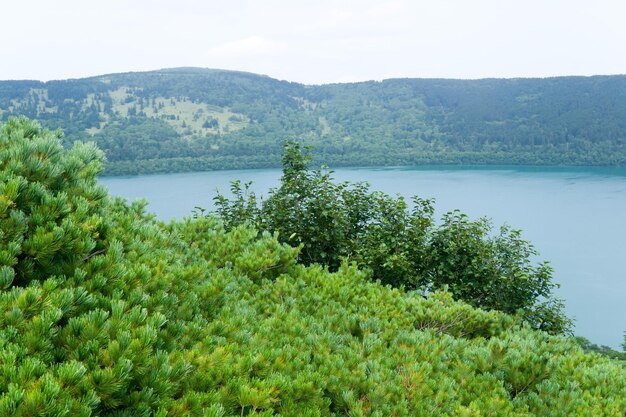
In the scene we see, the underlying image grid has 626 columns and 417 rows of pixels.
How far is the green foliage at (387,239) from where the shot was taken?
14312 millimetres

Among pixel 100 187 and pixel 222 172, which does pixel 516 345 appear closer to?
pixel 100 187

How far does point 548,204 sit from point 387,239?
274ft

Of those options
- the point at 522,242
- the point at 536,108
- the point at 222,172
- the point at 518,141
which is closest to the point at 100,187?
the point at 522,242

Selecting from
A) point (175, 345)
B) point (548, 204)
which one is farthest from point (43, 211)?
point (548, 204)

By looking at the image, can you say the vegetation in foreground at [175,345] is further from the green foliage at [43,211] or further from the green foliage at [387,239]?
the green foliage at [387,239]

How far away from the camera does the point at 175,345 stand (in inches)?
149

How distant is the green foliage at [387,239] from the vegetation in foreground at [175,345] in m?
7.32

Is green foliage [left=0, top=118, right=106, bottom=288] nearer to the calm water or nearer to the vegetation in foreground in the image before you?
the vegetation in foreground

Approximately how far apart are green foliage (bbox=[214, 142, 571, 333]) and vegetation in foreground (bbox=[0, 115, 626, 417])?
24.0ft

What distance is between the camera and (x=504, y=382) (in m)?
5.37

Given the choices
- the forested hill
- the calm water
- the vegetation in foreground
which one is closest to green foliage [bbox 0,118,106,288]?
the vegetation in foreground

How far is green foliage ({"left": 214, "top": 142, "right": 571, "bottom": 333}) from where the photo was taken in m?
14.3

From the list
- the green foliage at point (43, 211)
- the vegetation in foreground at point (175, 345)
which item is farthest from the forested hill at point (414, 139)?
the green foliage at point (43, 211)

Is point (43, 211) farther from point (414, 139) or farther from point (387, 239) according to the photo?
point (414, 139)
